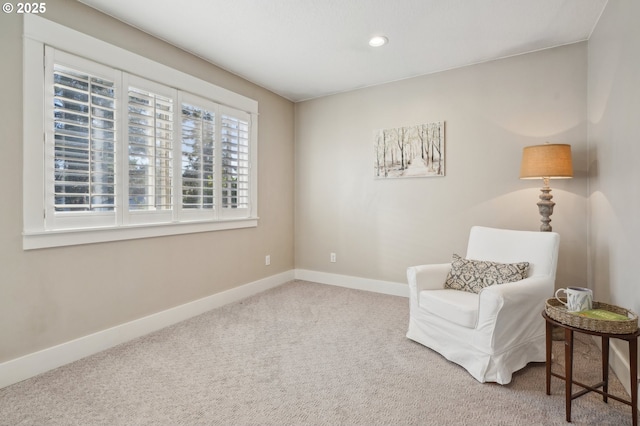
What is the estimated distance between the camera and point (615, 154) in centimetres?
A: 216

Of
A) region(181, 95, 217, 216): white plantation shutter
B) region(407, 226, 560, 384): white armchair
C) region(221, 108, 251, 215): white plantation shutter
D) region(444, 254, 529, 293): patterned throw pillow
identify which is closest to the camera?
region(407, 226, 560, 384): white armchair

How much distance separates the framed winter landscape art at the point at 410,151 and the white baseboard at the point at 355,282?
1.31 meters

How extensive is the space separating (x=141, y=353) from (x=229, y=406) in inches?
39.9

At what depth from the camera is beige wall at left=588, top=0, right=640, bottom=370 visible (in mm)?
1841

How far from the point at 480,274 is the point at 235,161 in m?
2.68

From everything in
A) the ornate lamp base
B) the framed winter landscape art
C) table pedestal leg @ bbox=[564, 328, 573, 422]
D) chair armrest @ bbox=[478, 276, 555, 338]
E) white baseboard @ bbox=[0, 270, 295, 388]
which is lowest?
white baseboard @ bbox=[0, 270, 295, 388]

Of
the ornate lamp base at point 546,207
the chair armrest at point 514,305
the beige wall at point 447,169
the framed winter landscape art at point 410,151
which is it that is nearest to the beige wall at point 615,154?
the beige wall at point 447,169

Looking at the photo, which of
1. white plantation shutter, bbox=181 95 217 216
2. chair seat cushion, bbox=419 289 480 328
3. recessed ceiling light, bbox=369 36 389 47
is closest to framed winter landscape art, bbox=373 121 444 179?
recessed ceiling light, bbox=369 36 389 47

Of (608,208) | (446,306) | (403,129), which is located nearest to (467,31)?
(403,129)

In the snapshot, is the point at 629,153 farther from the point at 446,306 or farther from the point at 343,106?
the point at 343,106

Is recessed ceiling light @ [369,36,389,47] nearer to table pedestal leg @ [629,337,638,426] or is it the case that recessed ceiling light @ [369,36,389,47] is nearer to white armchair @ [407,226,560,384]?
white armchair @ [407,226,560,384]

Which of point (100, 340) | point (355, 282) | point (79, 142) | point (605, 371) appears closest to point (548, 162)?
point (605, 371)

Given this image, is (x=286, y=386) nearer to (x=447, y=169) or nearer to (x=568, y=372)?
(x=568, y=372)

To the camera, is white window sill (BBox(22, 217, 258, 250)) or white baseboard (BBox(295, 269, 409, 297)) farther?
white baseboard (BBox(295, 269, 409, 297))
